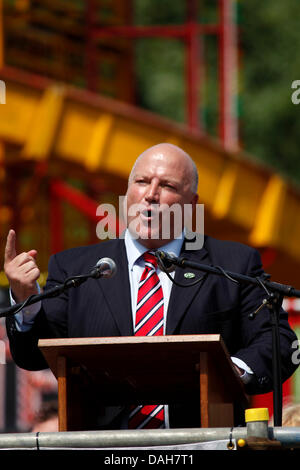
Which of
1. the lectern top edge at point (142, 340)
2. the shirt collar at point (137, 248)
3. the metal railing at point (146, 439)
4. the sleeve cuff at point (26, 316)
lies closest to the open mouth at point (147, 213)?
the shirt collar at point (137, 248)

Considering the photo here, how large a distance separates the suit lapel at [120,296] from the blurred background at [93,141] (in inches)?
131

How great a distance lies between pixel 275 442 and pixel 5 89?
29.3ft

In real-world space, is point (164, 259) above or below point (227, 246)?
below

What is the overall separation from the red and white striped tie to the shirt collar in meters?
0.04

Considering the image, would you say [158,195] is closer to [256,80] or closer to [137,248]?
[137,248]

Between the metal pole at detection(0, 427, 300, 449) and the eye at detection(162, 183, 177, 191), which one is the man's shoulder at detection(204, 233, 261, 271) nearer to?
the eye at detection(162, 183, 177, 191)

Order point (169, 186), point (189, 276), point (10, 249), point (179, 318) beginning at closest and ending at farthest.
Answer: point (10, 249) < point (179, 318) < point (189, 276) < point (169, 186)

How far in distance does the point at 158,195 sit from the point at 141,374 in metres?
1.05

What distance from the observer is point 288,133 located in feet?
88.1

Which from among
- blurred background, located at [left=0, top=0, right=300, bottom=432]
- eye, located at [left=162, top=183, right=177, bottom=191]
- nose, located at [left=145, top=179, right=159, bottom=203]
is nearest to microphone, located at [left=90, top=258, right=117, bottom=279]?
nose, located at [left=145, top=179, right=159, bottom=203]

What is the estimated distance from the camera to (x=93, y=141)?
480 inches

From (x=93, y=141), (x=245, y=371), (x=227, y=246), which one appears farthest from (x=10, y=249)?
(x=93, y=141)

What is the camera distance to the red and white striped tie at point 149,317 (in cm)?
404

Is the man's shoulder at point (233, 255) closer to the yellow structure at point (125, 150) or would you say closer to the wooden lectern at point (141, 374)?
the wooden lectern at point (141, 374)
